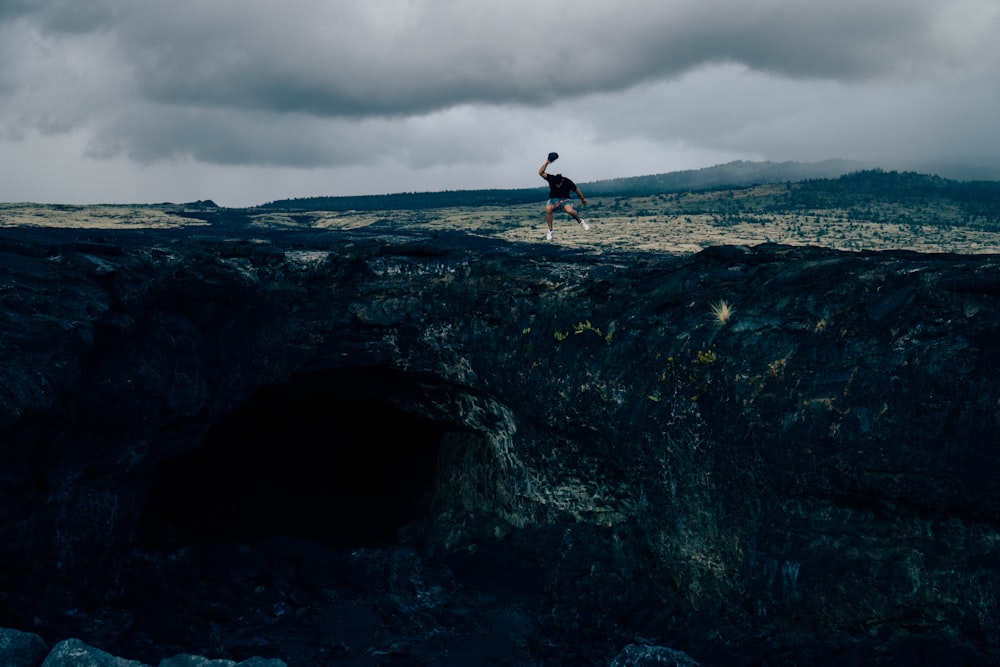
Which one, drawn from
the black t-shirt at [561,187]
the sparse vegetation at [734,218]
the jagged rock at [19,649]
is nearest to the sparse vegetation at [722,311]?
the black t-shirt at [561,187]

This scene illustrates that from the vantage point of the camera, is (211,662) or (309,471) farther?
(309,471)

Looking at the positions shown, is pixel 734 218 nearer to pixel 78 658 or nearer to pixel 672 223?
pixel 672 223

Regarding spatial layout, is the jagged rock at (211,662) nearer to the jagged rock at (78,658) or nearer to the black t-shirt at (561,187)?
the jagged rock at (78,658)

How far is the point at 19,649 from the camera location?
10930mm

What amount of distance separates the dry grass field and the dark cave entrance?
59321 mm

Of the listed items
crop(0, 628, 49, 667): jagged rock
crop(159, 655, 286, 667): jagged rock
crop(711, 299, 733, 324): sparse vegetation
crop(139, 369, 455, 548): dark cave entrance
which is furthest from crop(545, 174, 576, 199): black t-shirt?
crop(0, 628, 49, 667): jagged rock

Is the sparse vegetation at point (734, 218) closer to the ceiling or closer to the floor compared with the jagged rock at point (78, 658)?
closer to the ceiling

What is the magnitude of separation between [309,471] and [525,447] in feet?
29.2

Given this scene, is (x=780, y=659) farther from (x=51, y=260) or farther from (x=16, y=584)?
Result: (x=51, y=260)

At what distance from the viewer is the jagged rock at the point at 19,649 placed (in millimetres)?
10789

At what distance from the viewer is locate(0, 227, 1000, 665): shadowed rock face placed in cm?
1171

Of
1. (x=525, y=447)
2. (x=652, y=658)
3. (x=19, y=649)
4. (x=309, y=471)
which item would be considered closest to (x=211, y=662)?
(x=19, y=649)

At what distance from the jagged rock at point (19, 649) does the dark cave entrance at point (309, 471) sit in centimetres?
658

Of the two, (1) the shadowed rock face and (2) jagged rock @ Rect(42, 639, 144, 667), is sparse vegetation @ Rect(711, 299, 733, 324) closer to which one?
(1) the shadowed rock face
